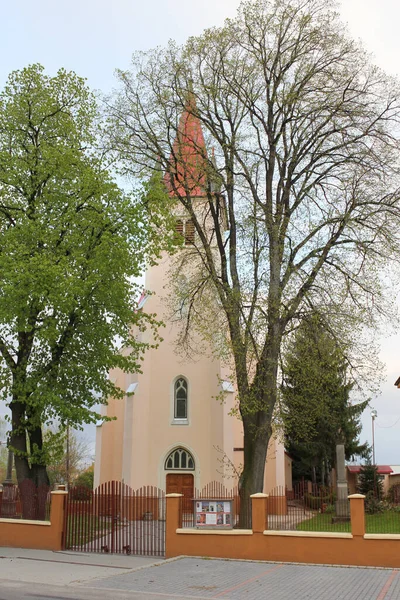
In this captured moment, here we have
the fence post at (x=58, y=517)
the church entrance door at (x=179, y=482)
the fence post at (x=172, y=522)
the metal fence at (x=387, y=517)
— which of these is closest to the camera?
the fence post at (x=172, y=522)

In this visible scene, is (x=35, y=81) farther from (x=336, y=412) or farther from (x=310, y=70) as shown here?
(x=336, y=412)

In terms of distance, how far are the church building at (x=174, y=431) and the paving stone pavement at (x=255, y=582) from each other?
43.3 feet

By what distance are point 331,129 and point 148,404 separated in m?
15.0

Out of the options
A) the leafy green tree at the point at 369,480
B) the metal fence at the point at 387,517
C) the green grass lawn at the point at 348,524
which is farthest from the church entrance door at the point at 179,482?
the green grass lawn at the point at 348,524

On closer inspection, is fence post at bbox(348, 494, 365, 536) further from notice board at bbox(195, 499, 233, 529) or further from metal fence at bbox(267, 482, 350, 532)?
notice board at bbox(195, 499, 233, 529)

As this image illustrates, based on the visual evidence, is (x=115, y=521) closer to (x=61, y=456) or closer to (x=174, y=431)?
(x=61, y=456)

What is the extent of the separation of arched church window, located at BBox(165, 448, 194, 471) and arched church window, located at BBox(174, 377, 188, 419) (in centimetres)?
163

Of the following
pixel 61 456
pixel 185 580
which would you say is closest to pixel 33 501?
pixel 61 456

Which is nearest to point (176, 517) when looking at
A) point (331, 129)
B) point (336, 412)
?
point (331, 129)

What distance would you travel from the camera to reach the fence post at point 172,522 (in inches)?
569

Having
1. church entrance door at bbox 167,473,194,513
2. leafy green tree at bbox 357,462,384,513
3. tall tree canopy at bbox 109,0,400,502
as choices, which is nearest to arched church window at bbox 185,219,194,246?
tall tree canopy at bbox 109,0,400,502

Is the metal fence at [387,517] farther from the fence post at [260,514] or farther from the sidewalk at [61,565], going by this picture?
the sidewalk at [61,565]

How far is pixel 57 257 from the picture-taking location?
17.4m

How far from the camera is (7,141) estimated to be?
1911 centimetres
